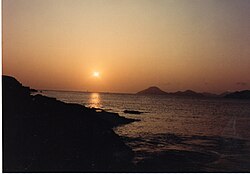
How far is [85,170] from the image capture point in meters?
3.89

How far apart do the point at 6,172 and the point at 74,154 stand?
210 cm

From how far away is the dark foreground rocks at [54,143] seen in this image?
304 centimetres

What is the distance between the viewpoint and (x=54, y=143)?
181 inches

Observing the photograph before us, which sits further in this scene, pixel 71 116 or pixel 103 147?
pixel 71 116

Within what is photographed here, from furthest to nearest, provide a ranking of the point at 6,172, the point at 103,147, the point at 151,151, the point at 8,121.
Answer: the point at 151,151 < the point at 103,147 < the point at 8,121 < the point at 6,172

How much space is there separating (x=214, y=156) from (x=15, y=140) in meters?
4.61

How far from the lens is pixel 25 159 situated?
3129mm

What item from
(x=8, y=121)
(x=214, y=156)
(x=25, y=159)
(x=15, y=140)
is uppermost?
(x=8, y=121)

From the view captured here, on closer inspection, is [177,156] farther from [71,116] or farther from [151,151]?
[71,116]

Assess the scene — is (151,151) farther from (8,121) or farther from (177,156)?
(8,121)

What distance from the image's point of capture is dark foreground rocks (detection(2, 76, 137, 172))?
3.04 metres

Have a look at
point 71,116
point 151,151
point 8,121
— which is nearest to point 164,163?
point 151,151

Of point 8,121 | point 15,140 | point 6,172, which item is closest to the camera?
point 6,172

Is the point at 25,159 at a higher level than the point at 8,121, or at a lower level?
lower
